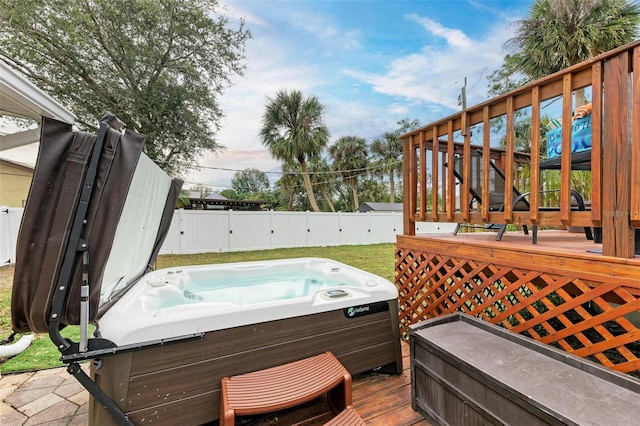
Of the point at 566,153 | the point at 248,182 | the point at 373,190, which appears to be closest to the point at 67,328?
the point at 566,153

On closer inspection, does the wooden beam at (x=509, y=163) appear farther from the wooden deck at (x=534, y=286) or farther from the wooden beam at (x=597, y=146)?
the wooden beam at (x=597, y=146)

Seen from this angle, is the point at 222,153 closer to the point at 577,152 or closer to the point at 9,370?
the point at 9,370

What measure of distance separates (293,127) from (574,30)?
10.0 metres

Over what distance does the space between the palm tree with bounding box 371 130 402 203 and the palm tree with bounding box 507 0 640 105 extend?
1234 cm

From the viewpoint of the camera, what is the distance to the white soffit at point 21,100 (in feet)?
6.09

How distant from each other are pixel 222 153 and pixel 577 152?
9.11m

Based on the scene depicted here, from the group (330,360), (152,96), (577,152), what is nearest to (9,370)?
(330,360)

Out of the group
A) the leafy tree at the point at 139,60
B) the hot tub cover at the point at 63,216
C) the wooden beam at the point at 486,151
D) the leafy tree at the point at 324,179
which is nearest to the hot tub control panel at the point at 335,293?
the wooden beam at the point at 486,151

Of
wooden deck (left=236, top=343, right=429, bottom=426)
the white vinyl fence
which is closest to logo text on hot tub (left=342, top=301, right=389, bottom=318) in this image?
wooden deck (left=236, top=343, right=429, bottom=426)

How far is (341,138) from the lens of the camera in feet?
66.6

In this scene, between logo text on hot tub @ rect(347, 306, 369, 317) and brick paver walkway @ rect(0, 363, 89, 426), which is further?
logo text on hot tub @ rect(347, 306, 369, 317)

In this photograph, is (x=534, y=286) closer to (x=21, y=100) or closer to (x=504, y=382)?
(x=504, y=382)

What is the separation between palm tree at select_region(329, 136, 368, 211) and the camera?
2006cm

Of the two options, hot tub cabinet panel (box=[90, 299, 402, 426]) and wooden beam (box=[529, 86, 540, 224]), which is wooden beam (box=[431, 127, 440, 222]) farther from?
hot tub cabinet panel (box=[90, 299, 402, 426])
